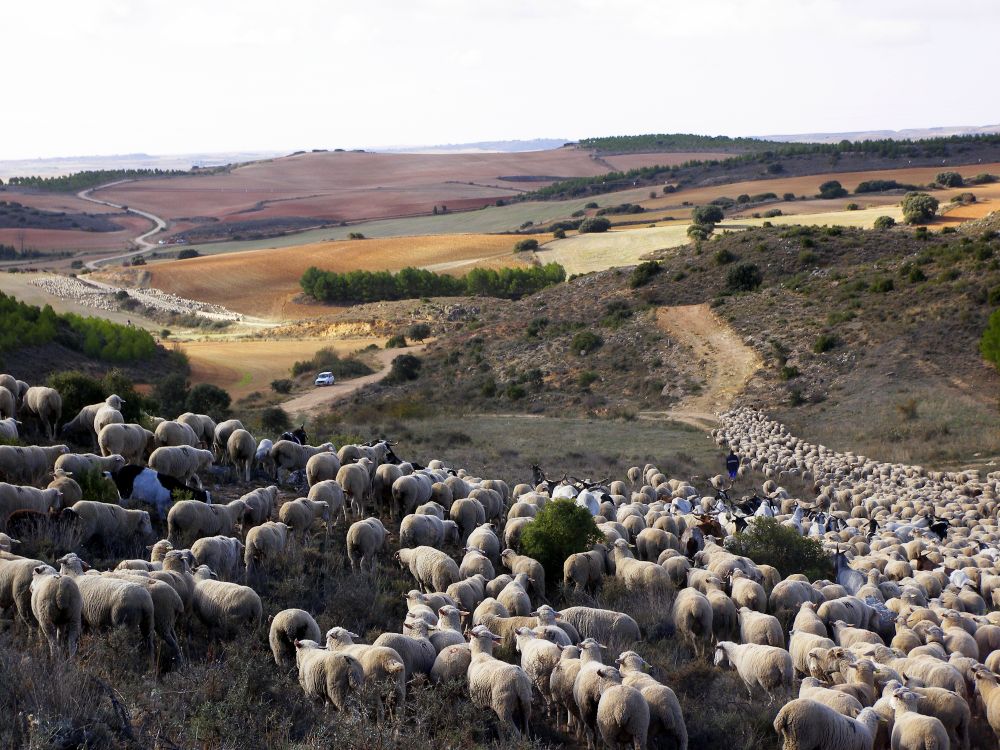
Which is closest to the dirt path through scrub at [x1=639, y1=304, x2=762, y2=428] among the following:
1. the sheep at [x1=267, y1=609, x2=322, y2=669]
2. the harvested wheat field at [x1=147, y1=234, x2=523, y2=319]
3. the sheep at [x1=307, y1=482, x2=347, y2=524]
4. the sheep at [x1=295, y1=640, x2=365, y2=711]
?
the sheep at [x1=307, y1=482, x2=347, y2=524]

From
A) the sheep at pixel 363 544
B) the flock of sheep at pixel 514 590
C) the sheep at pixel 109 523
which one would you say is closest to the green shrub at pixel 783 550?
the flock of sheep at pixel 514 590

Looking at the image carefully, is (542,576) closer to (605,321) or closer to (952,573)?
(952,573)

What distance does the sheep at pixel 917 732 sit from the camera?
782 centimetres

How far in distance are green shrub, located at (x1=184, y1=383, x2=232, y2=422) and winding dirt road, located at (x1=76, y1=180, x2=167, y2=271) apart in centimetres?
6041

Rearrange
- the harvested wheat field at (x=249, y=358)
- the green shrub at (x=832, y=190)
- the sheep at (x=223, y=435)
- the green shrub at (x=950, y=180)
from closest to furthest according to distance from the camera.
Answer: the sheep at (x=223, y=435)
the harvested wheat field at (x=249, y=358)
the green shrub at (x=950, y=180)
the green shrub at (x=832, y=190)

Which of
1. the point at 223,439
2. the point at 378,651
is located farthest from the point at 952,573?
the point at 223,439

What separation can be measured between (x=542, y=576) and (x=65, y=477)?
6076mm

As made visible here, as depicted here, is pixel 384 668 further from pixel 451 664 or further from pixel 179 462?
pixel 179 462

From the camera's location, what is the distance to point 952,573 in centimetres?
1438

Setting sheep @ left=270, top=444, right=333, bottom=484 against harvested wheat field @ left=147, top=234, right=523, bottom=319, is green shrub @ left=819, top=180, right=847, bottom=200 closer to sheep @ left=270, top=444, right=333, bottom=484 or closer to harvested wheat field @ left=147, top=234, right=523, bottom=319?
harvested wheat field @ left=147, top=234, right=523, bottom=319

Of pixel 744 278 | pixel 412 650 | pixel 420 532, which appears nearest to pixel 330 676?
pixel 412 650

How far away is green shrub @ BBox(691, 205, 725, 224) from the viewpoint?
84375 mm

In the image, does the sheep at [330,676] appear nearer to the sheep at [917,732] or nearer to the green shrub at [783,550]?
the sheep at [917,732]

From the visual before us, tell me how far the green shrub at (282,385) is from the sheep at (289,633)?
3689 cm
